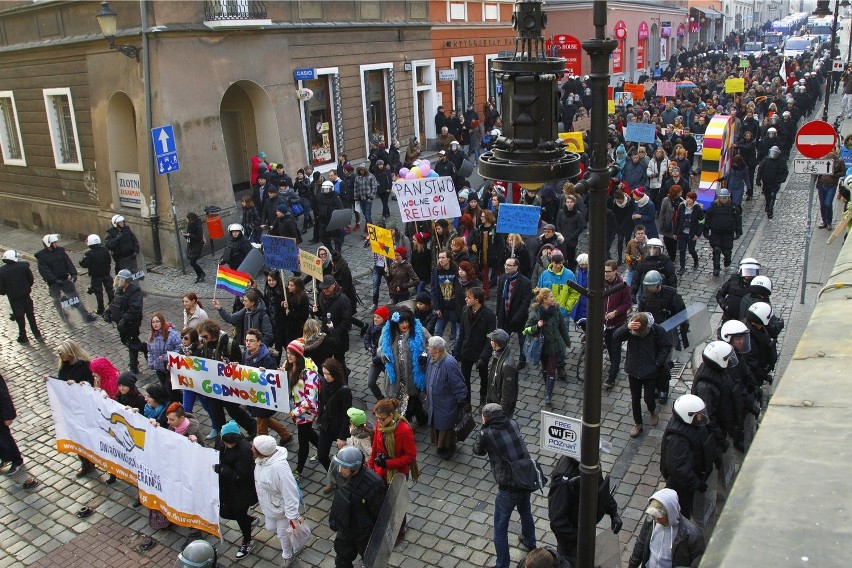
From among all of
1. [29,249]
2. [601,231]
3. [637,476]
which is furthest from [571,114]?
[601,231]

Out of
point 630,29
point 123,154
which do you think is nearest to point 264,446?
point 123,154

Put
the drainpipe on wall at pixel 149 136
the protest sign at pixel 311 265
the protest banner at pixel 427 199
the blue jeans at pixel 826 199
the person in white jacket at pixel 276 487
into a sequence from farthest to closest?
the drainpipe on wall at pixel 149 136 → the blue jeans at pixel 826 199 → the protest banner at pixel 427 199 → the protest sign at pixel 311 265 → the person in white jacket at pixel 276 487

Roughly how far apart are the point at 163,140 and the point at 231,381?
7.91 m

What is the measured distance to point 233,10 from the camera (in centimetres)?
1734

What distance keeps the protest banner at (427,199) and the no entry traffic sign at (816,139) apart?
5.33 metres

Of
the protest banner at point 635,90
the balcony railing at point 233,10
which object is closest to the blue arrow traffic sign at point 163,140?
the balcony railing at point 233,10

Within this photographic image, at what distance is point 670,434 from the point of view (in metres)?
6.51

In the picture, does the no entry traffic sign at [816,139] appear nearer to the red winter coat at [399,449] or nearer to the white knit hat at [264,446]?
the red winter coat at [399,449]

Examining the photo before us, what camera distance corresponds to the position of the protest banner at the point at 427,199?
1249cm

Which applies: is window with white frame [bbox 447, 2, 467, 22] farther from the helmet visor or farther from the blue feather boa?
the helmet visor

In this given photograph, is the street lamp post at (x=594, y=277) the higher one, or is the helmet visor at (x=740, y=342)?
the street lamp post at (x=594, y=277)

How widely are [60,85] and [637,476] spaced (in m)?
17.4

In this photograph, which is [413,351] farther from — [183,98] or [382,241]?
[183,98]

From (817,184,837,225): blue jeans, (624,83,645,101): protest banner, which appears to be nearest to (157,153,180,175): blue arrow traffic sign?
(817,184,837,225): blue jeans
